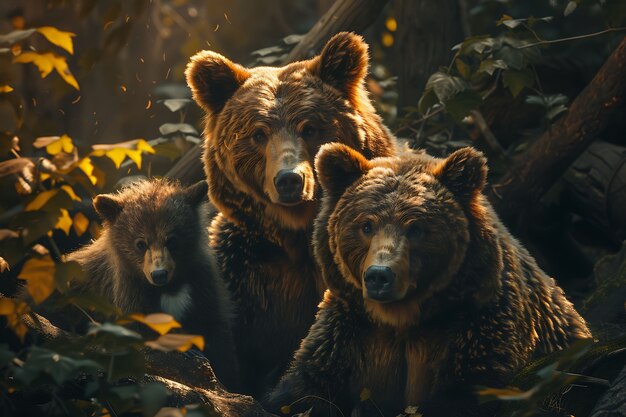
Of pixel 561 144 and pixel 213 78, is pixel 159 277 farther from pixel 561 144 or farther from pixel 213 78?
pixel 561 144

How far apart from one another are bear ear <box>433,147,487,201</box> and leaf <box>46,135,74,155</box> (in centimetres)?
186

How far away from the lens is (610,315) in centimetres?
596

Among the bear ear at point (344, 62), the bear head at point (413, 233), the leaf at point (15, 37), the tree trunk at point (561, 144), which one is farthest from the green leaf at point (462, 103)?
the leaf at point (15, 37)

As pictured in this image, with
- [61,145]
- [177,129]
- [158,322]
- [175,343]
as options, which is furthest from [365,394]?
[177,129]

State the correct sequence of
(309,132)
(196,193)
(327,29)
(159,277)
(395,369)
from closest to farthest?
(395,369) → (159,277) → (309,132) → (196,193) → (327,29)

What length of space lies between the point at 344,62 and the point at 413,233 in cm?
153

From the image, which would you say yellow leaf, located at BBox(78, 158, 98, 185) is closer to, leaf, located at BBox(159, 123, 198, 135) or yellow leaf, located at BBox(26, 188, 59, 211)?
yellow leaf, located at BBox(26, 188, 59, 211)

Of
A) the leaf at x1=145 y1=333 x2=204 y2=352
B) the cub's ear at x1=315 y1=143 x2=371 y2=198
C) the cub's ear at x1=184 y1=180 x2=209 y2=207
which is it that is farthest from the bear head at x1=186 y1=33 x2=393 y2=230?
the leaf at x1=145 y1=333 x2=204 y2=352

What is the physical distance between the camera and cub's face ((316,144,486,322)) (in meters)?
4.17

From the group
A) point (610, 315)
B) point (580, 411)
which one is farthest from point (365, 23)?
point (580, 411)

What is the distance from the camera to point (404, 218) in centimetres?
422

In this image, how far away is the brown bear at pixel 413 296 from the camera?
13.8 ft

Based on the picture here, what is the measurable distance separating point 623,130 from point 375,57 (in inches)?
142

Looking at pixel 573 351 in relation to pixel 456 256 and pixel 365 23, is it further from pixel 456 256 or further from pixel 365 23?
pixel 365 23
